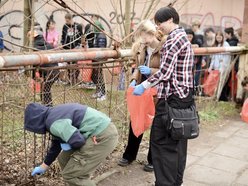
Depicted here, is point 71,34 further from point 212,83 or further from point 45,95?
point 45,95

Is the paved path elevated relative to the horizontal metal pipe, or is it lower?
lower

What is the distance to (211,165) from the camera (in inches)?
197

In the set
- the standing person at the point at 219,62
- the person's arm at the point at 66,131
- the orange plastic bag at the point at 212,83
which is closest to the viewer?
the person's arm at the point at 66,131

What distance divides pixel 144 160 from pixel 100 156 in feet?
5.46

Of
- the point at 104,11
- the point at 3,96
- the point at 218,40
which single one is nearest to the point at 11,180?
the point at 3,96

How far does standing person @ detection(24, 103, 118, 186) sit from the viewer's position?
316 centimetres

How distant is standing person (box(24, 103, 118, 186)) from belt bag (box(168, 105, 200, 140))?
52 centimetres

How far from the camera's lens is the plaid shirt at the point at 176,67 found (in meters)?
3.54

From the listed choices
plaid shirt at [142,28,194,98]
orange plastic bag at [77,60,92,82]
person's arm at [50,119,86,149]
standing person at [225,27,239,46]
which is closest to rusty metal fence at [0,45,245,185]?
orange plastic bag at [77,60,92,82]

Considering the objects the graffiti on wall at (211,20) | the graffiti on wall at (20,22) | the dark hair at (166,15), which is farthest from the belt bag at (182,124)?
the graffiti on wall at (211,20)

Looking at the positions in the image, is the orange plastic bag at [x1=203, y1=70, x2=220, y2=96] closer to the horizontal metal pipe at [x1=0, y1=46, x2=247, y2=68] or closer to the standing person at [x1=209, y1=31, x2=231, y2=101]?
the standing person at [x1=209, y1=31, x2=231, y2=101]

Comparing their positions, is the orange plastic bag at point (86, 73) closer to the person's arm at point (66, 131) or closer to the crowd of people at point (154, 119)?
the crowd of people at point (154, 119)

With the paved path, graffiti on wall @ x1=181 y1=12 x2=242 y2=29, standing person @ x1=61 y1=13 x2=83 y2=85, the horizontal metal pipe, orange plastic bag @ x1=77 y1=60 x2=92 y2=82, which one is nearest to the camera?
the horizontal metal pipe

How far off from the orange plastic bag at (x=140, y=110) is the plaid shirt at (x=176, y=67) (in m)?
0.76
